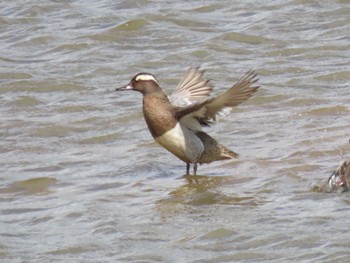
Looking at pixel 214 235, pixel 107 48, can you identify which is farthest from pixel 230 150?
pixel 107 48

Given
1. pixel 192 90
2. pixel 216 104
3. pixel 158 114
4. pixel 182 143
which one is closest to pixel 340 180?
pixel 216 104

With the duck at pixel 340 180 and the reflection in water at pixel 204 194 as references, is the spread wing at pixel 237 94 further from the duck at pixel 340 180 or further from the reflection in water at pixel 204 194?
the duck at pixel 340 180

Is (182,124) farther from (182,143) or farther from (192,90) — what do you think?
(192,90)

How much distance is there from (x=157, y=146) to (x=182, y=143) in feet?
3.38

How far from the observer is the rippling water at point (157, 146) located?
775cm

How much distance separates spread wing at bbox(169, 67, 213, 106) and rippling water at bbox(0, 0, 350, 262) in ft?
1.74

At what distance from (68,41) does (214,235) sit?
662 cm

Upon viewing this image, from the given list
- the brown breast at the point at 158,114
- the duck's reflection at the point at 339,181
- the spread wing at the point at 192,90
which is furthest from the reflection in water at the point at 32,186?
the duck's reflection at the point at 339,181

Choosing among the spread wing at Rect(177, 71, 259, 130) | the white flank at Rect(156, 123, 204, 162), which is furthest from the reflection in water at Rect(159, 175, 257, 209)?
the spread wing at Rect(177, 71, 259, 130)

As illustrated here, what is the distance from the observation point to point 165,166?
10.1 meters

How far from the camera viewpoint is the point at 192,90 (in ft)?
33.7

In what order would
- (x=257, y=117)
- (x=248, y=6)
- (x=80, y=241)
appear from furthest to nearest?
1. (x=248, y=6)
2. (x=257, y=117)
3. (x=80, y=241)

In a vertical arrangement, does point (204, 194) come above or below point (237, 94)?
below

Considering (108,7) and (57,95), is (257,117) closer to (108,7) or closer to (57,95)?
(57,95)
